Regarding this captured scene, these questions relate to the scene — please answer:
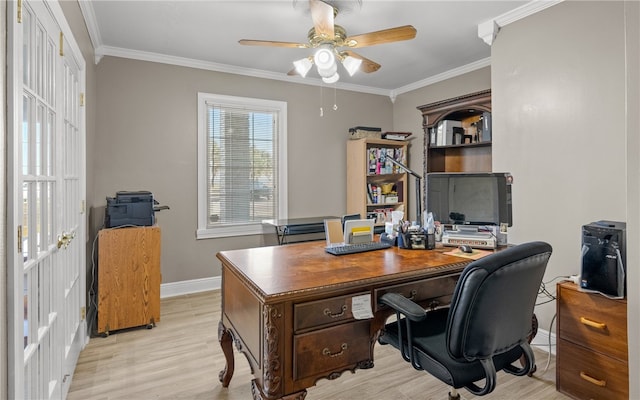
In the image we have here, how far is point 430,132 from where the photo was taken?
401 centimetres

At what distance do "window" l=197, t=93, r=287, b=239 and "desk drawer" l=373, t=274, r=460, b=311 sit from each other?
280cm

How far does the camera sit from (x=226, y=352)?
2.08 meters

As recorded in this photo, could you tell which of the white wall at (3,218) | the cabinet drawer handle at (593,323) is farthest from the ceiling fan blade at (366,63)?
the cabinet drawer handle at (593,323)

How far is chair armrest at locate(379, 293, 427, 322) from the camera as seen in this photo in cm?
135

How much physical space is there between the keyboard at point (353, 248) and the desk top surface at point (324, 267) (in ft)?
0.10

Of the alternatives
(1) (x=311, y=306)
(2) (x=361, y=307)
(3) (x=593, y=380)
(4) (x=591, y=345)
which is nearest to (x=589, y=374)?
(3) (x=593, y=380)

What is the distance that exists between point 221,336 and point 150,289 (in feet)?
4.14

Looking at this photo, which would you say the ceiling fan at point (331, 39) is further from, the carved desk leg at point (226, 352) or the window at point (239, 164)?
the carved desk leg at point (226, 352)

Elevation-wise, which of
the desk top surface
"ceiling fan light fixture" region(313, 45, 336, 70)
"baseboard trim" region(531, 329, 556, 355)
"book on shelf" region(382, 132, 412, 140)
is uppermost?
"ceiling fan light fixture" region(313, 45, 336, 70)

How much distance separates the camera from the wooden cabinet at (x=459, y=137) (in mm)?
3518

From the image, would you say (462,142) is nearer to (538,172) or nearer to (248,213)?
(538,172)

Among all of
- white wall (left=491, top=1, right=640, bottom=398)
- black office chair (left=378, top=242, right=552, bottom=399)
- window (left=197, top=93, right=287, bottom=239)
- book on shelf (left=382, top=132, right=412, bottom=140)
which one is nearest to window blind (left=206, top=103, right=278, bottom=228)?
window (left=197, top=93, right=287, bottom=239)

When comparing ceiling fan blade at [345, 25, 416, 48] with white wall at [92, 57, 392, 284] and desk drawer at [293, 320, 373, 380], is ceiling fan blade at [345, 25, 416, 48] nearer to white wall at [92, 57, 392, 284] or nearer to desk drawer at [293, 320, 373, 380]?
desk drawer at [293, 320, 373, 380]

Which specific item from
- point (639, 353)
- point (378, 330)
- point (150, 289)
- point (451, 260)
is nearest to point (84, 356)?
point (150, 289)
